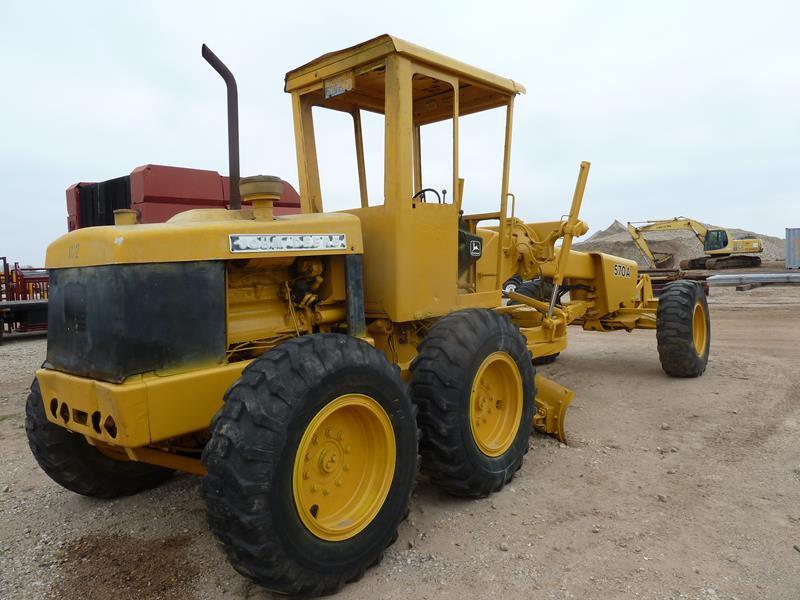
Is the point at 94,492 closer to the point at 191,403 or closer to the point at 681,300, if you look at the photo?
the point at 191,403

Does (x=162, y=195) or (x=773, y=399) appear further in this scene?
(x=162, y=195)

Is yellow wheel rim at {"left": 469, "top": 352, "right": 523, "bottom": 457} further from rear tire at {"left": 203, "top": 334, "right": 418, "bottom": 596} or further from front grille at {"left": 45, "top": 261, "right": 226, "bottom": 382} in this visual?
front grille at {"left": 45, "top": 261, "right": 226, "bottom": 382}

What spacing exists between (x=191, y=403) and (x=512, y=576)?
170cm

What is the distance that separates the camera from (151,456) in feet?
9.87

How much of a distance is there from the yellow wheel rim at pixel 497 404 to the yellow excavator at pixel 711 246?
26921 millimetres

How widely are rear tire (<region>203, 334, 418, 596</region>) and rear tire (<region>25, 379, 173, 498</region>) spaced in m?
1.54

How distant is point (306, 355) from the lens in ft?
8.91

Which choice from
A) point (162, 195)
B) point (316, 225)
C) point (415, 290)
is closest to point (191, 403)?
point (316, 225)

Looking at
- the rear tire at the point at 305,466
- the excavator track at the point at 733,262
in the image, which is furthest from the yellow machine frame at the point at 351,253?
the excavator track at the point at 733,262

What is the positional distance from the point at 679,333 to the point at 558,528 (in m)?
3.96

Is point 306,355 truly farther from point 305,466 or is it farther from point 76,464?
point 76,464

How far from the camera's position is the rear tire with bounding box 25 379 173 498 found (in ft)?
11.3

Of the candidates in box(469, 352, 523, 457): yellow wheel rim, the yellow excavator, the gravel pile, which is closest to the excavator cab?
the yellow excavator

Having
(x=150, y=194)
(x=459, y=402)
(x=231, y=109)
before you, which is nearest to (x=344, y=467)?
(x=459, y=402)
